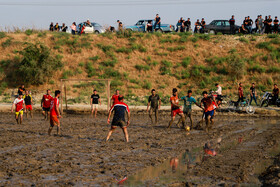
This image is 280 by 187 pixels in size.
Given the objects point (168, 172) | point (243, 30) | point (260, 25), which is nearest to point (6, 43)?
point (243, 30)

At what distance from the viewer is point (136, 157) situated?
1055cm

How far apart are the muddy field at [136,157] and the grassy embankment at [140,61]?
695 inches

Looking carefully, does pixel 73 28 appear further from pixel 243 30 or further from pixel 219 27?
pixel 243 30

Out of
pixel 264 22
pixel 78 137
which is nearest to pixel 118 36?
pixel 264 22

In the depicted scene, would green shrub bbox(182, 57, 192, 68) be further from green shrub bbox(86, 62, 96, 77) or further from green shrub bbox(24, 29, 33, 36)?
green shrub bbox(24, 29, 33, 36)

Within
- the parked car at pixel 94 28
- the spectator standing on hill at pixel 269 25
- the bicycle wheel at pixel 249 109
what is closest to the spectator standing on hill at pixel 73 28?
the parked car at pixel 94 28

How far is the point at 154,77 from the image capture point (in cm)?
3794

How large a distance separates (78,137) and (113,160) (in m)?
4.59

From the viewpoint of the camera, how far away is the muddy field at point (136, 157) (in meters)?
8.21

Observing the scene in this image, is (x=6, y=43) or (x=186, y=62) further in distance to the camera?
(x=6, y=43)

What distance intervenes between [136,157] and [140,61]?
1189 inches

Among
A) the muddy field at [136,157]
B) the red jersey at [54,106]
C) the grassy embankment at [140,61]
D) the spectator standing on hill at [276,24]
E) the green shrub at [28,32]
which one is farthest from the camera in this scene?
the green shrub at [28,32]

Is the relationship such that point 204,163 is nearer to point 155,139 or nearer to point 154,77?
point 155,139

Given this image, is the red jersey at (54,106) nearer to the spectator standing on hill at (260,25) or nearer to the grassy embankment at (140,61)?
the grassy embankment at (140,61)
